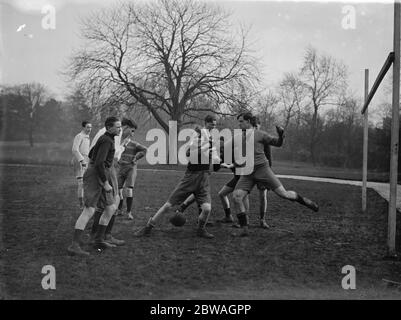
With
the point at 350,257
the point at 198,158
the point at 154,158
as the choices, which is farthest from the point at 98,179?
the point at 154,158

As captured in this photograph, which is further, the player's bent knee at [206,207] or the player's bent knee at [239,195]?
the player's bent knee at [239,195]

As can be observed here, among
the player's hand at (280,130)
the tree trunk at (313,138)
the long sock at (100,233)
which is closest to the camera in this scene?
the long sock at (100,233)

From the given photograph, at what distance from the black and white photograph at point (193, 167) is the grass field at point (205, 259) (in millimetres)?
27

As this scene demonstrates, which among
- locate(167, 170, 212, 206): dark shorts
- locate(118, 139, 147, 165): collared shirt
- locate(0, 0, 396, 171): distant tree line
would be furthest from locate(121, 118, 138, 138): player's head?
locate(0, 0, 396, 171): distant tree line

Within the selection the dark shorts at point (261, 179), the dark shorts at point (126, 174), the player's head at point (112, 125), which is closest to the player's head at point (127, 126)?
the dark shorts at point (126, 174)

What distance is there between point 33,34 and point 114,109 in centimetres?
862

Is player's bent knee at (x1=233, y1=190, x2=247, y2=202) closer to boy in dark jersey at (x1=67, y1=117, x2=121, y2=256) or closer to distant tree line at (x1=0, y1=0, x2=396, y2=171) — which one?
boy in dark jersey at (x1=67, y1=117, x2=121, y2=256)

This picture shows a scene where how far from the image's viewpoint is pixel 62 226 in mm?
6910

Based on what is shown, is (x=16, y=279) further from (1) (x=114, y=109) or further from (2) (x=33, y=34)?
(1) (x=114, y=109)

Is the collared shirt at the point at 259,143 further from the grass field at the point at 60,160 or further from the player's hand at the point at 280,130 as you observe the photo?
the grass field at the point at 60,160

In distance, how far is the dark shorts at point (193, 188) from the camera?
6.15 meters

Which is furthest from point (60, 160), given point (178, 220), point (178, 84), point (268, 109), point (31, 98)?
point (178, 220)
